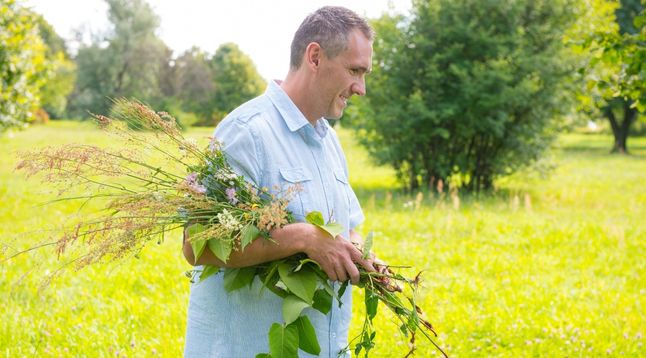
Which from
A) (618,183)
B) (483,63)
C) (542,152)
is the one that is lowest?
(618,183)

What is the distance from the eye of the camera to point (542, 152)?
44.2ft

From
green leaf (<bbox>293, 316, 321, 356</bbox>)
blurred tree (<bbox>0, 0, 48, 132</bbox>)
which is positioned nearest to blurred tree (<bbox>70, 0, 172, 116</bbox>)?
blurred tree (<bbox>0, 0, 48, 132</bbox>)

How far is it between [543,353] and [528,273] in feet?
7.21

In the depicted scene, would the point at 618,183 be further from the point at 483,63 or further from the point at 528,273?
the point at 528,273

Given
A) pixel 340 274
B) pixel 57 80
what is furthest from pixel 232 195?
pixel 57 80

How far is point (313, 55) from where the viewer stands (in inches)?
94.9

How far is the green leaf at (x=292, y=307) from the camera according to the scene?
6.93 ft

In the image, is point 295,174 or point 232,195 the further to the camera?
point 295,174

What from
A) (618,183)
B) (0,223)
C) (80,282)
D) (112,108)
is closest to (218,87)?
(618,183)

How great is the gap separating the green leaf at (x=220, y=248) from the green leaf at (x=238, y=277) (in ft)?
0.43

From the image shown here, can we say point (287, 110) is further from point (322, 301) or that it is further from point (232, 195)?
point (322, 301)

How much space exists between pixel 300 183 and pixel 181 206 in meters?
0.42

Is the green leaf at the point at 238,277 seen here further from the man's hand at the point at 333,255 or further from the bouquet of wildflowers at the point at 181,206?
the man's hand at the point at 333,255

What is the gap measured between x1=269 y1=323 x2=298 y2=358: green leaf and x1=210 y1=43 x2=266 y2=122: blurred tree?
172ft
